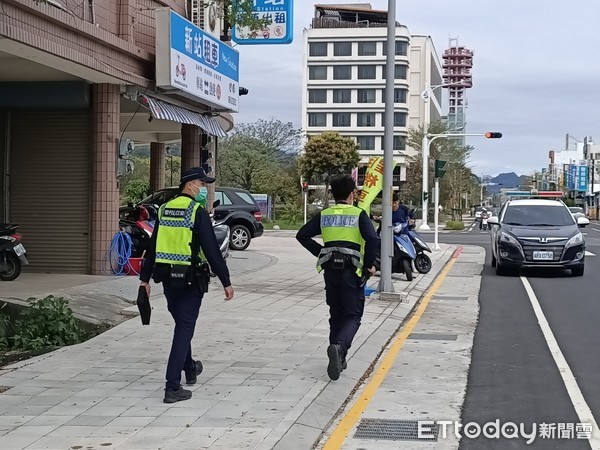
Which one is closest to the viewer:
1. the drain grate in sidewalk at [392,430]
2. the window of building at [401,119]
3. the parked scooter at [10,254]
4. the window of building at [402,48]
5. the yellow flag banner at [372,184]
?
the drain grate in sidewalk at [392,430]

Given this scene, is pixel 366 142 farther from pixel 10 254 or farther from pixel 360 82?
pixel 10 254

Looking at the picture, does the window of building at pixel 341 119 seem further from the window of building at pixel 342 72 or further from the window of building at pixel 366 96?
the window of building at pixel 342 72

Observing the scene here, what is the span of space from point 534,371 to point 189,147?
531 inches

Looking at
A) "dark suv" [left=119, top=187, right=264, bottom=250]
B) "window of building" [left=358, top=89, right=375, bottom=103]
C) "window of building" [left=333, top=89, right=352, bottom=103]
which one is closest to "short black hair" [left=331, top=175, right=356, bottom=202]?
"dark suv" [left=119, top=187, right=264, bottom=250]

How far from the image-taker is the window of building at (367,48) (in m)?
83.7

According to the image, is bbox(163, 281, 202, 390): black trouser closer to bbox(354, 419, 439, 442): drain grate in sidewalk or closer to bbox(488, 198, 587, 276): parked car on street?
bbox(354, 419, 439, 442): drain grate in sidewalk

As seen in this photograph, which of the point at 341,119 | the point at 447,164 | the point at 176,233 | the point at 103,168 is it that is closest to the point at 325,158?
the point at 447,164

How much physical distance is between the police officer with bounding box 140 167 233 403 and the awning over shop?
→ 9166mm

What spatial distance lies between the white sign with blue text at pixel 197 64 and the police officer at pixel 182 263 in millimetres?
9219

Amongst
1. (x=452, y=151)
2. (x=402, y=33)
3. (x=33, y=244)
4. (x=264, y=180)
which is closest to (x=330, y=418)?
(x=33, y=244)

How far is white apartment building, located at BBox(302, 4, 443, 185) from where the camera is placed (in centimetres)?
8356

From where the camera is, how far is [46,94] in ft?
51.6

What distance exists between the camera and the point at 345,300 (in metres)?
7.79

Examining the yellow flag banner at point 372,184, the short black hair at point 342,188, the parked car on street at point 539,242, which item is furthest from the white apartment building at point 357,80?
the short black hair at point 342,188
